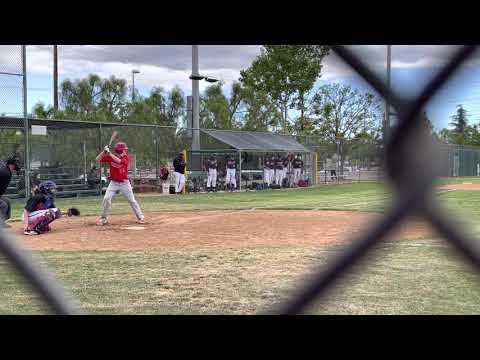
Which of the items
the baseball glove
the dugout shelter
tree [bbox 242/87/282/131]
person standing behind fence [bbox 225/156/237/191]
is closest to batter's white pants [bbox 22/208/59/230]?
the baseball glove

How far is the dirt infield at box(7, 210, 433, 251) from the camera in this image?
349 inches

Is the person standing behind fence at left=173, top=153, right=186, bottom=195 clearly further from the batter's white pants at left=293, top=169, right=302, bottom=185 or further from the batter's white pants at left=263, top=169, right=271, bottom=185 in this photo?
the batter's white pants at left=293, top=169, right=302, bottom=185

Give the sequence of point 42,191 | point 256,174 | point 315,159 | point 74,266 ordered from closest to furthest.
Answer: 1. point 74,266
2. point 42,191
3. point 256,174
4. point 315,159

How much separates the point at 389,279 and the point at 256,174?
23.3 metres

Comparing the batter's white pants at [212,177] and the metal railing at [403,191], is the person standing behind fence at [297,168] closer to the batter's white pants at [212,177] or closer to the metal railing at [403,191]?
the batter's white pants at [212,177]

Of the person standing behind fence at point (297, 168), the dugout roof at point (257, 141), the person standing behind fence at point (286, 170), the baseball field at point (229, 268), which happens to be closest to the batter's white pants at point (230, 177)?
the dugout roof at point (257, 141)

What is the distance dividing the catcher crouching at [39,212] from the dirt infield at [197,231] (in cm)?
21

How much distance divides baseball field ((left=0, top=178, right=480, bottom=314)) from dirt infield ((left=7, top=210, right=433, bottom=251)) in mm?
22

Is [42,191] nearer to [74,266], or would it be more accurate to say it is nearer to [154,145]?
[74,266]

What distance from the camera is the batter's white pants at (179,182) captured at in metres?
23.6

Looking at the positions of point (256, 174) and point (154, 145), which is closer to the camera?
point (154, 145)

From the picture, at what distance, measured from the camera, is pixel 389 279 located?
574 centimetres
